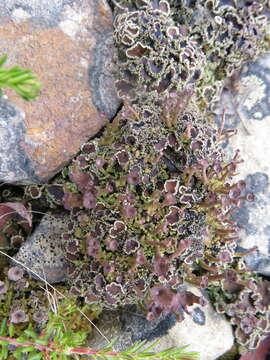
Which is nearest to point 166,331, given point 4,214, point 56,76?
point 4,214

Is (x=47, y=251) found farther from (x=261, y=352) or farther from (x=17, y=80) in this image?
(x=261, y=352)

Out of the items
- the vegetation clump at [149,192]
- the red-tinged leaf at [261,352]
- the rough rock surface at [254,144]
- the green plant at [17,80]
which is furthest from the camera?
the red-tinged leaf at [261,352]

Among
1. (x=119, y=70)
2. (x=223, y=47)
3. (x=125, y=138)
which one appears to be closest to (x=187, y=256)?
(x=125, y=138)

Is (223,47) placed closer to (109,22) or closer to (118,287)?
(109,22)

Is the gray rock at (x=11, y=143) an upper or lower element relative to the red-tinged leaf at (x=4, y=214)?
upper

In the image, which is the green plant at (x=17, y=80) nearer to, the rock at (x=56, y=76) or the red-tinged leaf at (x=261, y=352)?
the rock at (x=56, y=76)

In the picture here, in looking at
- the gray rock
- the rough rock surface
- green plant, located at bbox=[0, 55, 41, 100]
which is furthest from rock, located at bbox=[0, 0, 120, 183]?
green plant, located at bbox=[0, 55, 41, 100]

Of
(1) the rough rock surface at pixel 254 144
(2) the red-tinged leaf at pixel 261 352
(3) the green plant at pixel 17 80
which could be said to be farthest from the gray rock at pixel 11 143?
(2) the red-tinged leaf at pixel 261 352
